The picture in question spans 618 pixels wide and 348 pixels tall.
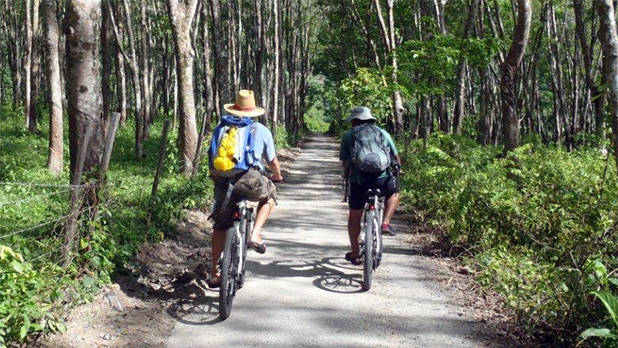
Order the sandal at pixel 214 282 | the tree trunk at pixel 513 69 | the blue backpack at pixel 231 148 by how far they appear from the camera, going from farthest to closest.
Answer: the tree trunk at pixel 513 69
the sandal at pixel 214 282
the blue backpack at pixel 231 148

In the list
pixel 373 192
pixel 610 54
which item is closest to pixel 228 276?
pixel 373 192

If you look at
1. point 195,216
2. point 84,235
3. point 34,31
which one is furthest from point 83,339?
point 34,31

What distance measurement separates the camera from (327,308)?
570cm

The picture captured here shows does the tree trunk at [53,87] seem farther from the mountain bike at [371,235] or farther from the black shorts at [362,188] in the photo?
the mountain bike at [371,235]

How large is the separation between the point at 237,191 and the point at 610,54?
4035 millimetres

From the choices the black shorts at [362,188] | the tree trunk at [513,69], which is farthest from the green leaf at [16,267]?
the tree trunk at [513,69]

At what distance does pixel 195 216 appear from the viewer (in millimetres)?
9836

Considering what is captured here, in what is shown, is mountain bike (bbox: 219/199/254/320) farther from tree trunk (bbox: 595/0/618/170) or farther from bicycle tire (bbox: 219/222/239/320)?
tree trunk (bbox: 595/0/618/170)

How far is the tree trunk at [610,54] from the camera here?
5.93 m

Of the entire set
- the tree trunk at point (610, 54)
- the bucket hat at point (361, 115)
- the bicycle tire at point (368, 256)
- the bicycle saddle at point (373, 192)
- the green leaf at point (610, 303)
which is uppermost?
the tree trunk at point (610, 54)

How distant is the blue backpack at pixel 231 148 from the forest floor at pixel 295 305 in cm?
Answer: 132

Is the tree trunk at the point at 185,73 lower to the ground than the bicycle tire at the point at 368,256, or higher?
higher

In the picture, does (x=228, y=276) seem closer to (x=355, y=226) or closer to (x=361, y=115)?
(x=355, y=226)

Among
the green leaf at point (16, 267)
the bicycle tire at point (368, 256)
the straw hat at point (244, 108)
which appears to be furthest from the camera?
the bicycle tire at point (368, 256)
